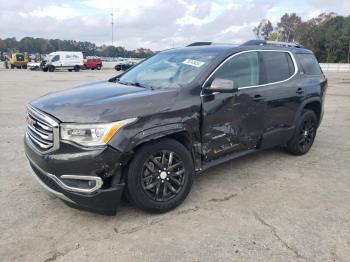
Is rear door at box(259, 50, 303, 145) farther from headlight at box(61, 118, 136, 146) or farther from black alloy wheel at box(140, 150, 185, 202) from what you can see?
headlight at box(61, 118, 136, 146)

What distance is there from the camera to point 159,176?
12.0 feet

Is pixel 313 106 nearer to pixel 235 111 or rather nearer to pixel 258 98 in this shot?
pixel 258 98

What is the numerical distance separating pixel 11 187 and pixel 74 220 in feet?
4.22

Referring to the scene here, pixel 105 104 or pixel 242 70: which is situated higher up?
pixel 242 70

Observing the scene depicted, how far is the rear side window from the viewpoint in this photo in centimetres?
572

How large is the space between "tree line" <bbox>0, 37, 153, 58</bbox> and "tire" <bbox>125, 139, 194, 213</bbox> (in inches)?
3785

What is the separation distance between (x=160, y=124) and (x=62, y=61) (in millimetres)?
38394

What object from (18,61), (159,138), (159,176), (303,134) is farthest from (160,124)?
(18,61)

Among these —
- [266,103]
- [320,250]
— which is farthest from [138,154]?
[266,103]

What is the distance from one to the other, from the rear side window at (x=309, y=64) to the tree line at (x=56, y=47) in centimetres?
9390

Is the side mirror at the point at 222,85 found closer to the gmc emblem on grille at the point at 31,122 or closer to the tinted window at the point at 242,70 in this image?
the tinted window at the point at 242,70

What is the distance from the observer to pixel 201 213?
3.79 m

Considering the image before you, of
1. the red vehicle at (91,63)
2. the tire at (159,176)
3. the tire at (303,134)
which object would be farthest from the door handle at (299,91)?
the red vehicle at (91,63)

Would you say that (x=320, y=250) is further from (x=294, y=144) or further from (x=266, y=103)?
(x=294, y=144)
